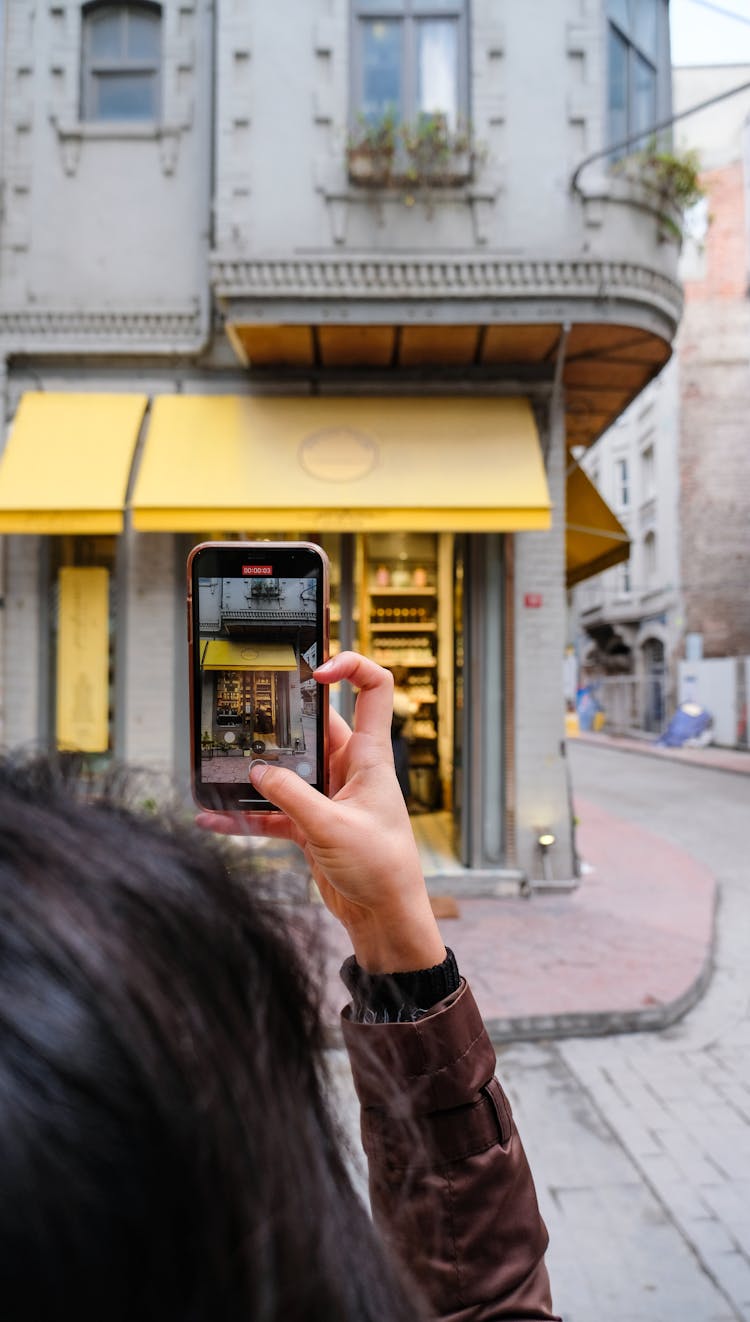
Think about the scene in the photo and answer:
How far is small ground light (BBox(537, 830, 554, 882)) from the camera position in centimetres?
736

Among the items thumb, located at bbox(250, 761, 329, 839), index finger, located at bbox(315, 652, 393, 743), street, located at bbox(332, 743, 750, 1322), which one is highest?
index finger, located at bbox(315, 652, 393, 743)

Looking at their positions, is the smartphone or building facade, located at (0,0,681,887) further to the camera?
building facade, located at (0,0,681,887)

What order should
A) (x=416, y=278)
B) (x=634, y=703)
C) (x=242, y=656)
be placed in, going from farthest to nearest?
(x=634, y=703), (x=416, y=278), (x=242, y=656)

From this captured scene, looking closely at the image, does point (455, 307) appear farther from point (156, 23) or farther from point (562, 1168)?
point (562, 1168)

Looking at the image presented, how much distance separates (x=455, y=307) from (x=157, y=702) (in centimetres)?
432

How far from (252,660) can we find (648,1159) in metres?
3.33

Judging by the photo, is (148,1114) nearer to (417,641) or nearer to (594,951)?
(594,951)

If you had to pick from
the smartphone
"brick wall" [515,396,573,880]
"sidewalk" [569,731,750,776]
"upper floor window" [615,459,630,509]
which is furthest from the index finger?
"upper floor window" [615,459,630,509]

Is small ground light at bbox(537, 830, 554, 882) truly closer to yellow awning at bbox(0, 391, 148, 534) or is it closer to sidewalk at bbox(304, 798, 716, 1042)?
sidewalk at bbox(304, 798, 716, 1042)

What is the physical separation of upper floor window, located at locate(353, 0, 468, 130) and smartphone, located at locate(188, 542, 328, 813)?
281 inches

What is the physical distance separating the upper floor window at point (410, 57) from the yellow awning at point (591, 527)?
11.5 ft

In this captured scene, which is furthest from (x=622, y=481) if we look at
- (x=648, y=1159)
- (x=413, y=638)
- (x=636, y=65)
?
(x=648, y=1159)

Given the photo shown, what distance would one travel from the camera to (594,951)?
5.91m

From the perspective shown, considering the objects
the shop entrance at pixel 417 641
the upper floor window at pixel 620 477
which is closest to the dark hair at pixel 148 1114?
the shop entrance at pixel 417 641
